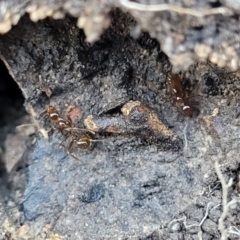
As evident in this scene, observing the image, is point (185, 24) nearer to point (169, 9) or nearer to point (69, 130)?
point (169, 9)

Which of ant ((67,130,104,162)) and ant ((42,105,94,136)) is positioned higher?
ant ((42,105,94,136))

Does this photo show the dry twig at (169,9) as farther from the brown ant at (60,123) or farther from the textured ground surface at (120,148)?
the brown ant at (60,123)

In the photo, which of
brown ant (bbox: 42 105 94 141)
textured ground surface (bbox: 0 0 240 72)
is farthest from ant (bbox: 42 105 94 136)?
textured ground surface (bbox: 0 0 240 72)

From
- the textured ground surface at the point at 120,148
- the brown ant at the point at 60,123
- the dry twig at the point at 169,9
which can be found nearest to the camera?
the dry twig at the point at 169,9

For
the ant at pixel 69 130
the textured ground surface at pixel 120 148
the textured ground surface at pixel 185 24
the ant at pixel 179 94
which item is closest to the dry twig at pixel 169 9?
the textured ground surface at pixel 185 24

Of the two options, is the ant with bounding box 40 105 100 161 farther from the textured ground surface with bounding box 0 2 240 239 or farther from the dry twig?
the dry twig

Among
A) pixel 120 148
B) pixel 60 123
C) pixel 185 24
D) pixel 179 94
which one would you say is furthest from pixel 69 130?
pixel 185 24
